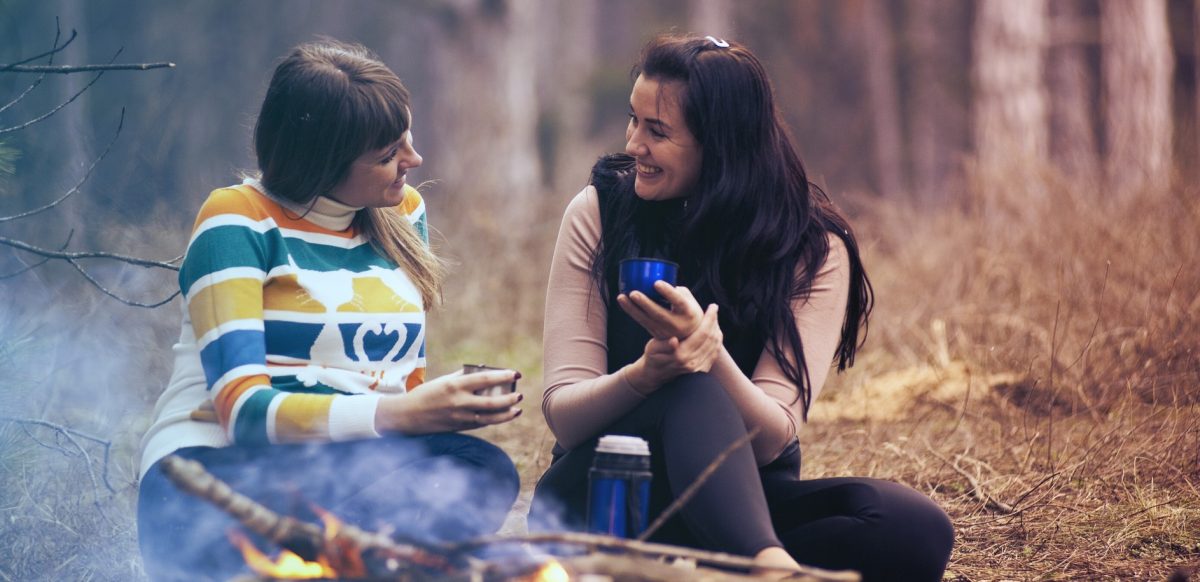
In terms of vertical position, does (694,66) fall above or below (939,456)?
above

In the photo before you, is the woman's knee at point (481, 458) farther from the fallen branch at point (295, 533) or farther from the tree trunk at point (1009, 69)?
the tree trunk at point (1009, 69)

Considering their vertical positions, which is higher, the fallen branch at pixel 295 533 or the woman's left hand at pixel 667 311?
the woman's left hand at pixel 667 311

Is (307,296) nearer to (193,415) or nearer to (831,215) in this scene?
(193,415)

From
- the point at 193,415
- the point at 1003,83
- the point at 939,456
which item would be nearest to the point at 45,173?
the point at 193,415

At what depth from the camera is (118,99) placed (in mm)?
8422

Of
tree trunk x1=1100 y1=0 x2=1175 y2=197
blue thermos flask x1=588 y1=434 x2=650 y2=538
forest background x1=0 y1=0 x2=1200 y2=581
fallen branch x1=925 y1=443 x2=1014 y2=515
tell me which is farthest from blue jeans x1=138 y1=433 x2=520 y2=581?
tree trunk x1=1100 y1=0 x2=1175 y2=197

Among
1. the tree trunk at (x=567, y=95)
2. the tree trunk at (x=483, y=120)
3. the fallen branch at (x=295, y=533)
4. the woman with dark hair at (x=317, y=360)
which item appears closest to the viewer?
the fallen branch at (x=295, y=533)

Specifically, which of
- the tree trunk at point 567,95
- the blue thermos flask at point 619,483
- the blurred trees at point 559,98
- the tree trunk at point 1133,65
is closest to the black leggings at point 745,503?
the blue thermos flask at point 619,483

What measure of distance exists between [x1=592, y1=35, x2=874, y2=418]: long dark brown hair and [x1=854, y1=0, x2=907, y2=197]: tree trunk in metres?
11.2

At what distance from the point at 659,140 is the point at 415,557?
1209 millimetres

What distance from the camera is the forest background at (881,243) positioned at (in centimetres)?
328

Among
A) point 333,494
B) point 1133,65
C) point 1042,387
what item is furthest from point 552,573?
point 1133,65

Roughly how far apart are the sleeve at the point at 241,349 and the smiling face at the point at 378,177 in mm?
242

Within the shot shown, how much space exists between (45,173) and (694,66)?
2665 mm
